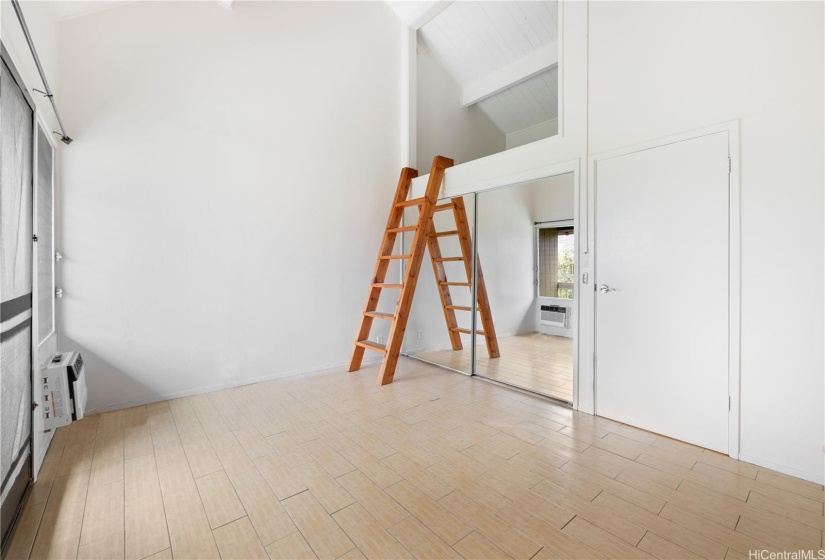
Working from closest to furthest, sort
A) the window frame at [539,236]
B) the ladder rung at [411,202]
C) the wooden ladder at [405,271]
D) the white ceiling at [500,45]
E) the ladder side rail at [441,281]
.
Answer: the wooden ladder at [405,271], the ladder rung at [411,202], the white ceiling at [500,45], the ladder side rail at [441,281], the window frame at [539,236]

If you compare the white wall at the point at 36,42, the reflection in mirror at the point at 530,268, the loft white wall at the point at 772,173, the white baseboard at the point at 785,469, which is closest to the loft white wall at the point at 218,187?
the white wall at the point at 36,42

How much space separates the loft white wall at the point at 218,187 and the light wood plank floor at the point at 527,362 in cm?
124

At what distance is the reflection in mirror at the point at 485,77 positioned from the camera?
4109 mm

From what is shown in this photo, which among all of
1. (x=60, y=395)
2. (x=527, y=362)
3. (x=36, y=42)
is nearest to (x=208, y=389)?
(x=60, y=395)

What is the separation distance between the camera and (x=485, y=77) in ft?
15.7

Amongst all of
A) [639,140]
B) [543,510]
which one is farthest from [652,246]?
[543,510]

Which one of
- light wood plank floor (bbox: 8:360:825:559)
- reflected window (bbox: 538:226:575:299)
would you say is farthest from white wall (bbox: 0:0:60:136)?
reflected window (bbox: 538:226:575:299)

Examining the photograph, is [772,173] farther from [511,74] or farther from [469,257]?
[511,74]

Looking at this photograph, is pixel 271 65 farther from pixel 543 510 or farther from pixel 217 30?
pixel 543 510

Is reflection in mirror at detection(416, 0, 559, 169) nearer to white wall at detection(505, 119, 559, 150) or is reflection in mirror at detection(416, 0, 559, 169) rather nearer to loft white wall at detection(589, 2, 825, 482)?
white wall at detection(505, 119, 559, 150)

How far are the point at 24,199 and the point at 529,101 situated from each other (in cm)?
489

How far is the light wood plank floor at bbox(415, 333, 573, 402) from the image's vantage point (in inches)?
132

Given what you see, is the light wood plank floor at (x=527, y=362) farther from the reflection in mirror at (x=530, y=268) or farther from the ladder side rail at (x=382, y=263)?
the ladder side rail at (x=382, y=263)

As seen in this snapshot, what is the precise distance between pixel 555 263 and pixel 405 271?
197cm
